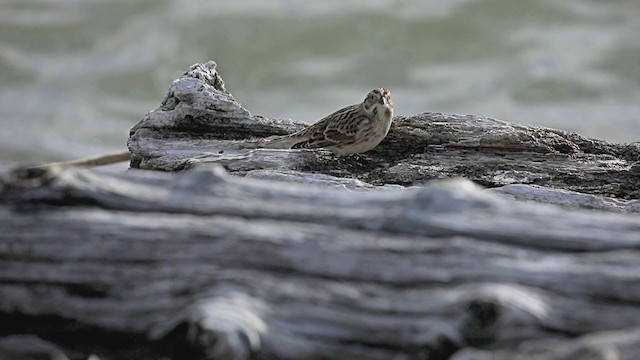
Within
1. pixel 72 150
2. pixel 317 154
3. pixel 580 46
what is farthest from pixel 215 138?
pixel 580 46

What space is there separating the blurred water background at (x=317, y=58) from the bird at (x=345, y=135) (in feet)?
24.9

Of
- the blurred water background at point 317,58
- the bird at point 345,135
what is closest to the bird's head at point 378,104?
the bird at point 345,135

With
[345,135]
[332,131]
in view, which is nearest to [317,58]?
[332,131]

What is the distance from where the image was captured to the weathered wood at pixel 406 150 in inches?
226

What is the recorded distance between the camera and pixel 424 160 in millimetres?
5898

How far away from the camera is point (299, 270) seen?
3.70 meters

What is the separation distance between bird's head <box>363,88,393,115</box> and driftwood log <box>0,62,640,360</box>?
2.65 metres

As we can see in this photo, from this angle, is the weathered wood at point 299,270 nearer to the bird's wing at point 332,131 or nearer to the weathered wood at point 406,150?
the weathered wood at point 406,150

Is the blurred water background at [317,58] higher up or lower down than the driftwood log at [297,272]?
higher up

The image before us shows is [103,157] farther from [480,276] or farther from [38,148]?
[38,148]

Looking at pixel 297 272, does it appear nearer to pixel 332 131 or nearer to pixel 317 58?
pixel 332 131

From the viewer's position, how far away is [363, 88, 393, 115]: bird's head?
21.5 ft

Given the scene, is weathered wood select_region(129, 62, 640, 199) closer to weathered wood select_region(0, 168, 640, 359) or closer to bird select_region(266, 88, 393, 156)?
bird select_region(266, 88, 393, 156)

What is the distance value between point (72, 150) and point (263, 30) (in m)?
3.62
